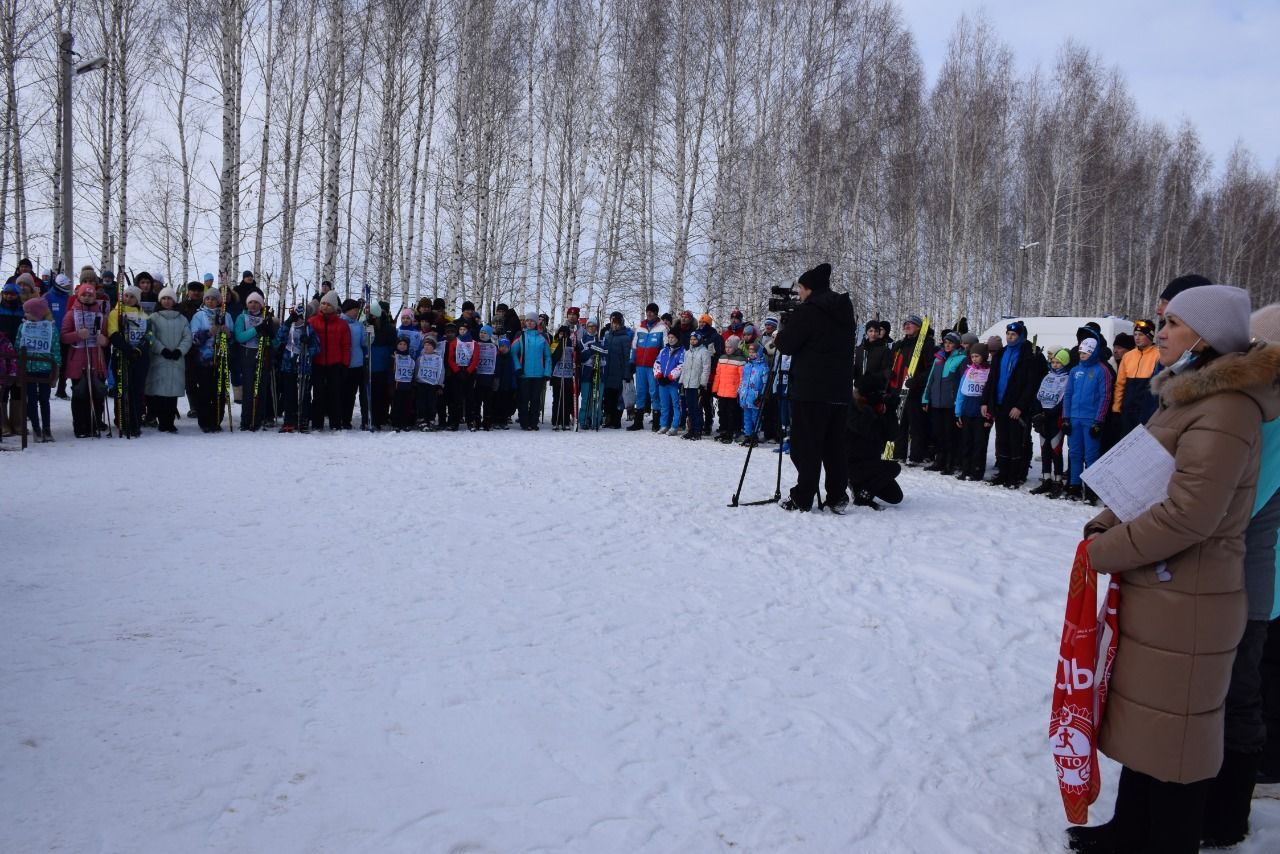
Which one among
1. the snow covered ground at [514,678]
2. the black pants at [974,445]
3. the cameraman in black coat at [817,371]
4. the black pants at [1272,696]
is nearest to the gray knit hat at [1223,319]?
the black pants at [1272,696]

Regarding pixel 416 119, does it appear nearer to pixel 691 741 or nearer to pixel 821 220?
pixel 821 220

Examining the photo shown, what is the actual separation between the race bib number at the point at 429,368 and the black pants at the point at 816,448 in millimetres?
7307

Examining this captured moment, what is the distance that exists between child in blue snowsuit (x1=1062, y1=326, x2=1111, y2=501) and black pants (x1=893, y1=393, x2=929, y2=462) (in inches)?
89.3

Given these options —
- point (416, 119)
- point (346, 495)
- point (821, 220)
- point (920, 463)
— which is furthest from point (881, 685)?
point (821, 220)

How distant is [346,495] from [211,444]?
4.04 meters

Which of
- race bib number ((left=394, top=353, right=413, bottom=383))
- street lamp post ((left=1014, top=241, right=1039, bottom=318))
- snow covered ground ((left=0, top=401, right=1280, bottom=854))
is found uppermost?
street lamp post ((left=1014, top=241, right=1039, bottom=318))

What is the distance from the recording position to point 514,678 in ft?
13.0

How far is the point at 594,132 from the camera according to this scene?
25.8 meters

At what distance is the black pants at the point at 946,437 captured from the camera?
11711 mm

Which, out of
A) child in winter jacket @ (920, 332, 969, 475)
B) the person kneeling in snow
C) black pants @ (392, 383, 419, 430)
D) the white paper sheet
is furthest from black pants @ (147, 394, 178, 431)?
the white paper sheet

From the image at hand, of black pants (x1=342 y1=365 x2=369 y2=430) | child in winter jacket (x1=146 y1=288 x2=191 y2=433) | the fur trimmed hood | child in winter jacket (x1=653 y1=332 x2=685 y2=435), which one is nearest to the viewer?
the fur trimmed hood

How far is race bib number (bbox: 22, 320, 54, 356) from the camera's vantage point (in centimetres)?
1014

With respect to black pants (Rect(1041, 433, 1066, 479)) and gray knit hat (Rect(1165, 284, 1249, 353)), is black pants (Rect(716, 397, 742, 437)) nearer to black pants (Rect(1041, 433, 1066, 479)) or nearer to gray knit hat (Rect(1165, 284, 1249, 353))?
black pants (Rect(1041, 433, 1066, 479))

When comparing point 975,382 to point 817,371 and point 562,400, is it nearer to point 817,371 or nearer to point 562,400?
point 817,371
